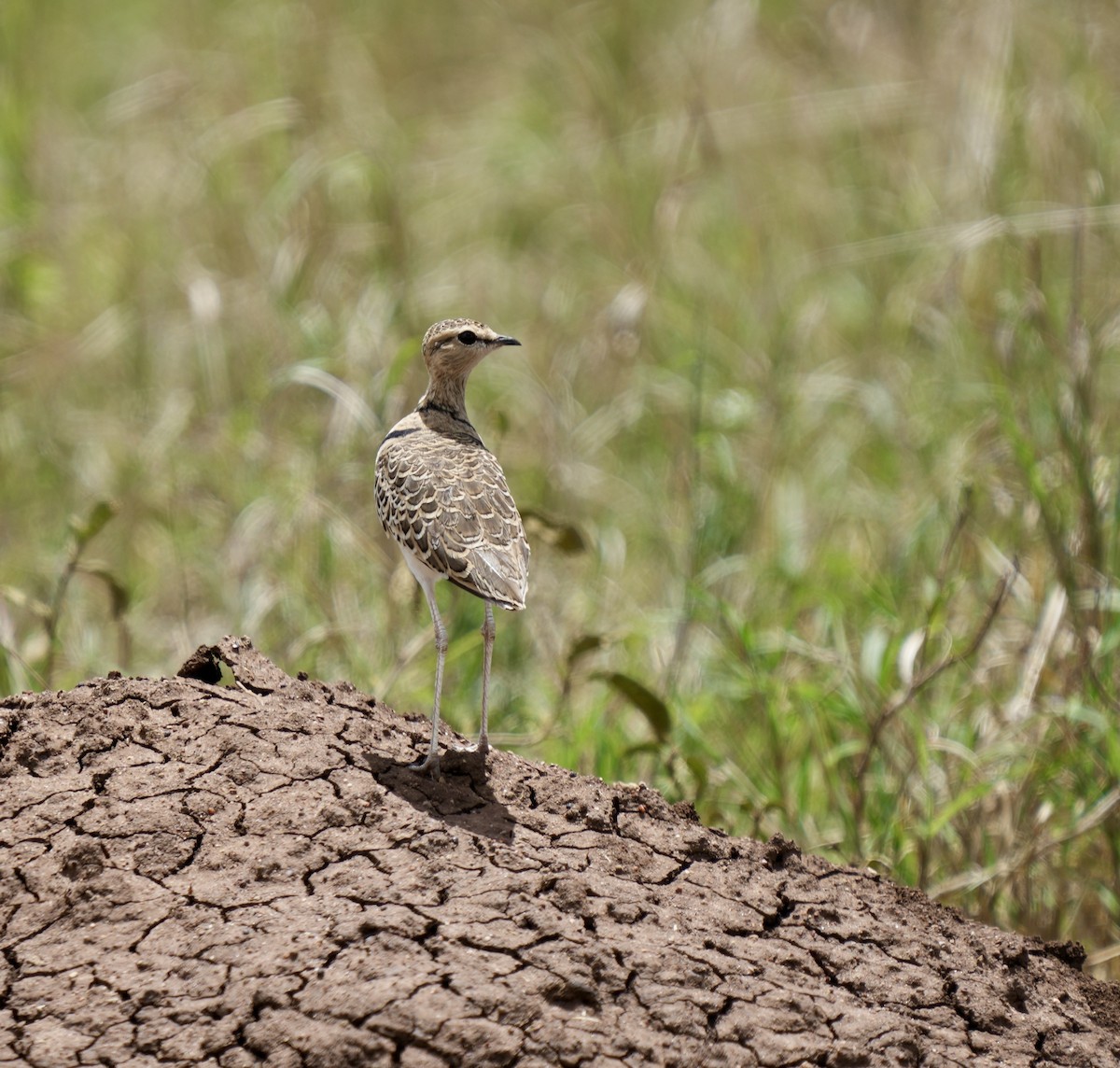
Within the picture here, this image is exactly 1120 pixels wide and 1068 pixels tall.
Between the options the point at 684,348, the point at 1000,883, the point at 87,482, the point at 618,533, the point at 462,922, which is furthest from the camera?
the point at 684,348

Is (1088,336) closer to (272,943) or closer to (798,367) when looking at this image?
(798,367)

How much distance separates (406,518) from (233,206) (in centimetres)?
593

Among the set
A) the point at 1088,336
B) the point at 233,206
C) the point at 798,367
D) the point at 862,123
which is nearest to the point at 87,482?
the point at 233,206

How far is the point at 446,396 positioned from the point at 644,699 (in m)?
1.24

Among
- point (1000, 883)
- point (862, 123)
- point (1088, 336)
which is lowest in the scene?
point (1000, 883)

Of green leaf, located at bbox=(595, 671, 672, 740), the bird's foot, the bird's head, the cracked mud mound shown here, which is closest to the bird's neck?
the bird's head

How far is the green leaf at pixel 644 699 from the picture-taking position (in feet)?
16.6

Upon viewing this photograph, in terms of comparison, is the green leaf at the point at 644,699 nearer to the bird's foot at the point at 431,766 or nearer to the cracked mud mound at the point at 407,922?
the cracked mud mound at the point at 407,922

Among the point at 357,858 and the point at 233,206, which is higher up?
the point at 233,206

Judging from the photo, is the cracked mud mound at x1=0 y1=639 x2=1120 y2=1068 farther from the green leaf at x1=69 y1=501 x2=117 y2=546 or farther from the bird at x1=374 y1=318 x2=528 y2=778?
the green leaf at x1=69 y1=501 x2=117 y2=546

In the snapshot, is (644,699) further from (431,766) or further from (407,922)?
(407,922)

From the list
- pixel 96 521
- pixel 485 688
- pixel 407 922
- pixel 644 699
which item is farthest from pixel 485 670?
pixel 96 521

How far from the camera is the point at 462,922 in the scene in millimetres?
3529

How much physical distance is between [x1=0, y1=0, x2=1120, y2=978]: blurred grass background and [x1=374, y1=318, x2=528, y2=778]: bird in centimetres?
57
